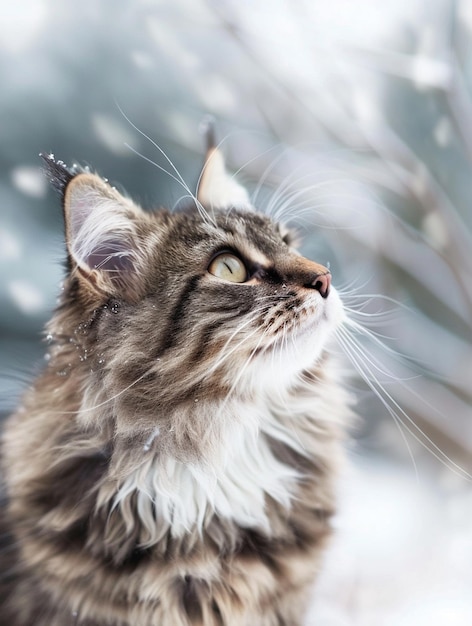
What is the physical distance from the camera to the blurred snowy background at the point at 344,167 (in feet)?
2.47

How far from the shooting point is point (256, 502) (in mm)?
676

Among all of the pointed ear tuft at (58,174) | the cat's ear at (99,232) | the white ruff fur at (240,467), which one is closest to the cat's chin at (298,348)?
the white ruff fur at (240,467)

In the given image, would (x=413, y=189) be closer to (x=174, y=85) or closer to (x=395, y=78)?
(x=395, y=78)

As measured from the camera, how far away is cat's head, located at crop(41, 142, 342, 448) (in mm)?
581

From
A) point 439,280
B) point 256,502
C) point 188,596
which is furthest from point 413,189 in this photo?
point 188,596

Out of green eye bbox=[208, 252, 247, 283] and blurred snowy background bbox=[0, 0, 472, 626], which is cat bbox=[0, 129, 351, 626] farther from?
Result: blurred snowy background bbox=[0, 0, 472, 626]

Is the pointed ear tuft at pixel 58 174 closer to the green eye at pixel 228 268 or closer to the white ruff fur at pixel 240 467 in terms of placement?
the green eye at pixel 228 268

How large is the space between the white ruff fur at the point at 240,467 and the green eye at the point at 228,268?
0.35ft

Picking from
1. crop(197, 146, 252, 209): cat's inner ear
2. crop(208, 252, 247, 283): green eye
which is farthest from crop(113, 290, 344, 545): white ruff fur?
crop(197, 146, 252, 209): cat's inner ear

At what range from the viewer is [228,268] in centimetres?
64

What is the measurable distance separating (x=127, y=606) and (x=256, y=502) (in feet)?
0.65

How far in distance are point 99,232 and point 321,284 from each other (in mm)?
269

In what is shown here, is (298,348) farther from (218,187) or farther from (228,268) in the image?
(218,187)

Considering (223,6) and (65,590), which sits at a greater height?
(223,6)
